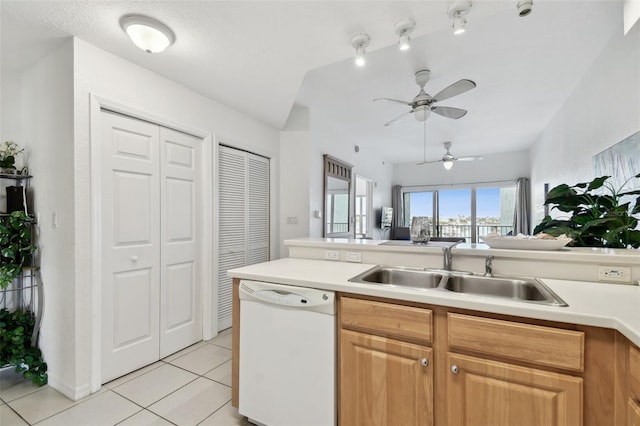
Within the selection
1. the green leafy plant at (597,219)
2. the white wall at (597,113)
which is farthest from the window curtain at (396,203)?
the green leafy plant at (597,219)

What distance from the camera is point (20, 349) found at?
6.33ft

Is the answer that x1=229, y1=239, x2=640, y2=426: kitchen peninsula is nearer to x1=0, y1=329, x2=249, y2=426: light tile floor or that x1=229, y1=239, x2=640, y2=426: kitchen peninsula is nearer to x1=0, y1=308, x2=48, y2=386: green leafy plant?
x1=0, y1=329, x2=249, y2=426: light tile floor

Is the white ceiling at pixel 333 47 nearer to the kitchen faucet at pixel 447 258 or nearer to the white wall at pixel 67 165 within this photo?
the white wall at pixel 67 165

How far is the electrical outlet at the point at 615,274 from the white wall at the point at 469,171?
6.10 m

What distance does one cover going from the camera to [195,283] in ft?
8.71

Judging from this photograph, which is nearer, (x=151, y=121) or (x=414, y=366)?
(x=414, y=366)

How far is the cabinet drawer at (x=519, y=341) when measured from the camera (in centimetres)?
92

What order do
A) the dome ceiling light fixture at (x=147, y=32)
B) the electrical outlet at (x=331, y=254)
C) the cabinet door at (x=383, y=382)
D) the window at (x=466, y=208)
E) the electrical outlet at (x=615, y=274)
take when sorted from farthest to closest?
the window at (x=466, y=208)
the electrical outlet at (x=331, y=254)
the dome ceiling light fixture at (x=147, y=32)
the electrical outlet at (x=615, y=274)
the cabinet door at (x=383, y=382)

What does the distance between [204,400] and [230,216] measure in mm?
1725

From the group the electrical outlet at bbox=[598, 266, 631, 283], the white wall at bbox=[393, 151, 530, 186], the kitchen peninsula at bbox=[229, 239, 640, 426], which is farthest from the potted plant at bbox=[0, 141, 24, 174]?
the white wall at bbox=[393, 151, 530, 186]

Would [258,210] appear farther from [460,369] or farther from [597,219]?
[597,219]

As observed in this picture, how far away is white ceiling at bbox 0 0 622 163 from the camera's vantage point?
1659mm

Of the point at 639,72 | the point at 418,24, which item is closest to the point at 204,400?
the point at 418,24

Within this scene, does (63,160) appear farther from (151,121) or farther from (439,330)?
(439,330)
